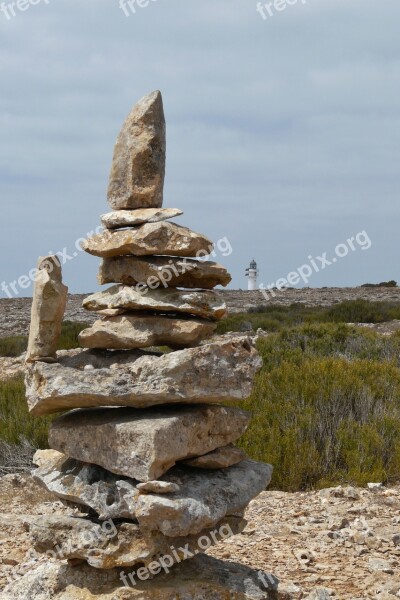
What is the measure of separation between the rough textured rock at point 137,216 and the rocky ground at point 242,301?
18284mm

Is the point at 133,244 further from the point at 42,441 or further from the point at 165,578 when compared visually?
the point at 42,441

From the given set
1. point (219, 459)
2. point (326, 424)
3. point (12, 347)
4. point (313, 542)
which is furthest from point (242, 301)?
point (219, 459)

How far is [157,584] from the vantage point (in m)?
4.61

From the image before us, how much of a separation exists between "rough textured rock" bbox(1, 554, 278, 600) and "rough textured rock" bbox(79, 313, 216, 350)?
1.44 meters

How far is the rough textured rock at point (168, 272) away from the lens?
16.0 feet

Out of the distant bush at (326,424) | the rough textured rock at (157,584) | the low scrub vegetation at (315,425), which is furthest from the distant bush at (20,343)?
the rough textured rock at (157,584)

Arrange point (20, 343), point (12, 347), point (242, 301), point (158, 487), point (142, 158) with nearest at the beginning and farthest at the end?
point (158, 487) < point (142, 158) < point (12, 347) < point (20, 343) < point (242, 301)

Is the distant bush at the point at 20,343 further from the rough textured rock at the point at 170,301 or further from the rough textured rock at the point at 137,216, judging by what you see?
the rough textured rock at the point at 170,301

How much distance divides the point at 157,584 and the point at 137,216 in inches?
91.4

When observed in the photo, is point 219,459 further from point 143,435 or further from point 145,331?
point 145,331

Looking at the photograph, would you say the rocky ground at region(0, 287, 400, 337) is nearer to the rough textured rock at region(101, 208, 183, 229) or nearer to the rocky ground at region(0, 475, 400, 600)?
the rocky ground at region(0, 475, 400, 600)

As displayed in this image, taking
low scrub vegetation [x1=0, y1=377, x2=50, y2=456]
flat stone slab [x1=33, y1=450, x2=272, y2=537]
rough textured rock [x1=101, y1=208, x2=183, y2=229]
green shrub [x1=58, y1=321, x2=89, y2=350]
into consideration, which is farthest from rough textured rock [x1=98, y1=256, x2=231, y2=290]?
green shrub [x1=58, y1=321, x2=89, y2=350]

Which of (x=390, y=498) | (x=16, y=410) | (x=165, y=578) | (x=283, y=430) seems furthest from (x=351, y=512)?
(x=16, y=410)

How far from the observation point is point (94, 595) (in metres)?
4.65
